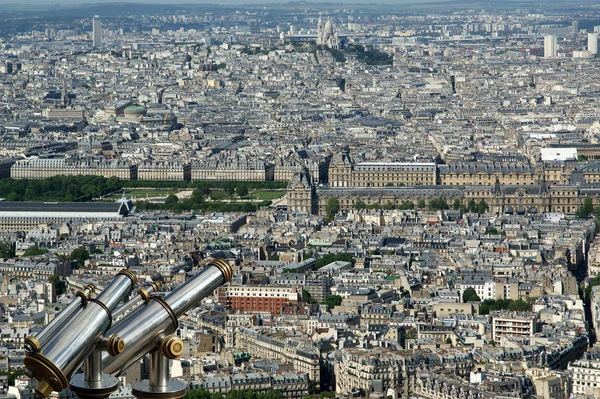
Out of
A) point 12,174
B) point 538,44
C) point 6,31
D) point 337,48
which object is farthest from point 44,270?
point 6,31

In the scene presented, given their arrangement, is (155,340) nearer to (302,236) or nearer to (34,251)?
(34,251)

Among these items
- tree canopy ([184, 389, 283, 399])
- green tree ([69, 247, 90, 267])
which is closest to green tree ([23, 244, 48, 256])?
green tree ([69, 247, 90, 267])

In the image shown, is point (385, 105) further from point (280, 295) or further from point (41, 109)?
point (280, 295)

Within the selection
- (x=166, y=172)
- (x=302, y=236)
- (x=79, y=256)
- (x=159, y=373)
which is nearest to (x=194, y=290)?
(x=159, y=373)

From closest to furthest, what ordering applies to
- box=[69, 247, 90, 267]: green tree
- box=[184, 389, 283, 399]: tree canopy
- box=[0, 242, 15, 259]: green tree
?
box=[184, 389, 283, 399]: tree canopy → box=[69, 247, 90, 267]: green tree → box=[0, 242, 15, 259]: green tree

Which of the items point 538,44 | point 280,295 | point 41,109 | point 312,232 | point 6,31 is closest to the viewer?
point 280,295

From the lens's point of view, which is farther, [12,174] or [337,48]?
[337,48]

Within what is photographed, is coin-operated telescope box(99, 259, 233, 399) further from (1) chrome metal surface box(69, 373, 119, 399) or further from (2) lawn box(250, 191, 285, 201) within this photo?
(2) lawn box(250, 191, 285, 201)
